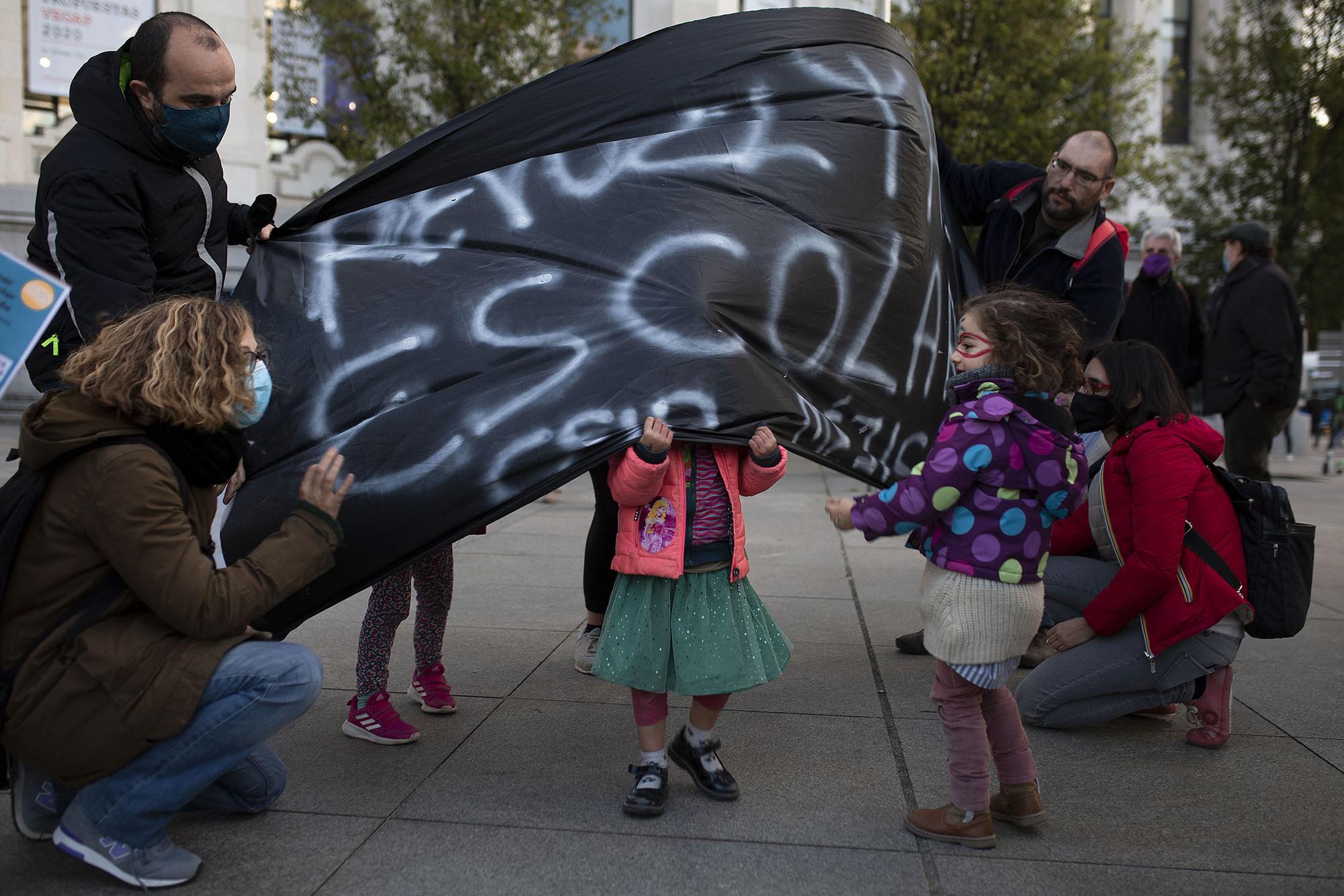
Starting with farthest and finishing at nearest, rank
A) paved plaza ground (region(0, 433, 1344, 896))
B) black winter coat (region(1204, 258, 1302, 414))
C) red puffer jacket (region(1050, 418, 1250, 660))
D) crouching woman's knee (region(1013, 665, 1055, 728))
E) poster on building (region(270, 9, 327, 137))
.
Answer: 1. poster on building (region(270, 9, 327, 137))
2. black winter coat (region(1204, 258, 1302, 414))
3. crouching woman's knee (region(1013, 665, 1055, 728))
4. red puffer jacket (region(1050, 418, 1250, 660))
5. paved plaza ground (region(0, 433, 1344, 896))

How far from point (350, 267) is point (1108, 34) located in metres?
14.1

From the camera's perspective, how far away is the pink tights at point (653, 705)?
287 cm

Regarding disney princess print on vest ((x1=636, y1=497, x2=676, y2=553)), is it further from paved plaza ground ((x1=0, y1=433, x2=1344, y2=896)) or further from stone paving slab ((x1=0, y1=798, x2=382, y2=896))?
stone paving slab ((x1=0, y1=798, x2=382, y2=896))

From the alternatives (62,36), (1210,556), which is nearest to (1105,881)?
(1210,556)

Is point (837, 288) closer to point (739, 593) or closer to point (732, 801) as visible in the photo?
point (739, 593)

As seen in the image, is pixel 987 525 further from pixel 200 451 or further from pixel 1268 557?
pixel 200 451

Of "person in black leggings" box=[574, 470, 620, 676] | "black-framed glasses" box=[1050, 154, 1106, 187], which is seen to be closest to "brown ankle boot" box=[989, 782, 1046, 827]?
"person in black leggings" box=[574, 470, 620, 676]

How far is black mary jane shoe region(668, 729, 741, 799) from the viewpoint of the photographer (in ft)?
9.60

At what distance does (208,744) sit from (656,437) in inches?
46.5

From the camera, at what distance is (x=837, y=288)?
312 cm

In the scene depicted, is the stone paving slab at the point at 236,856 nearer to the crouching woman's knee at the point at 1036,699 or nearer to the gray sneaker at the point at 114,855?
the gray sneaker at the point at 114,855

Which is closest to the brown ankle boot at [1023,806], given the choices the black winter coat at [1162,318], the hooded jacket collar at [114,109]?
the hooded jacket collar at [114,109]

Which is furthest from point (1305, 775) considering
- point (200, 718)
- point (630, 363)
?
point (200, 718)

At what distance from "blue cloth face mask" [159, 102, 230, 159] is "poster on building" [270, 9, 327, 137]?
1082 cm
